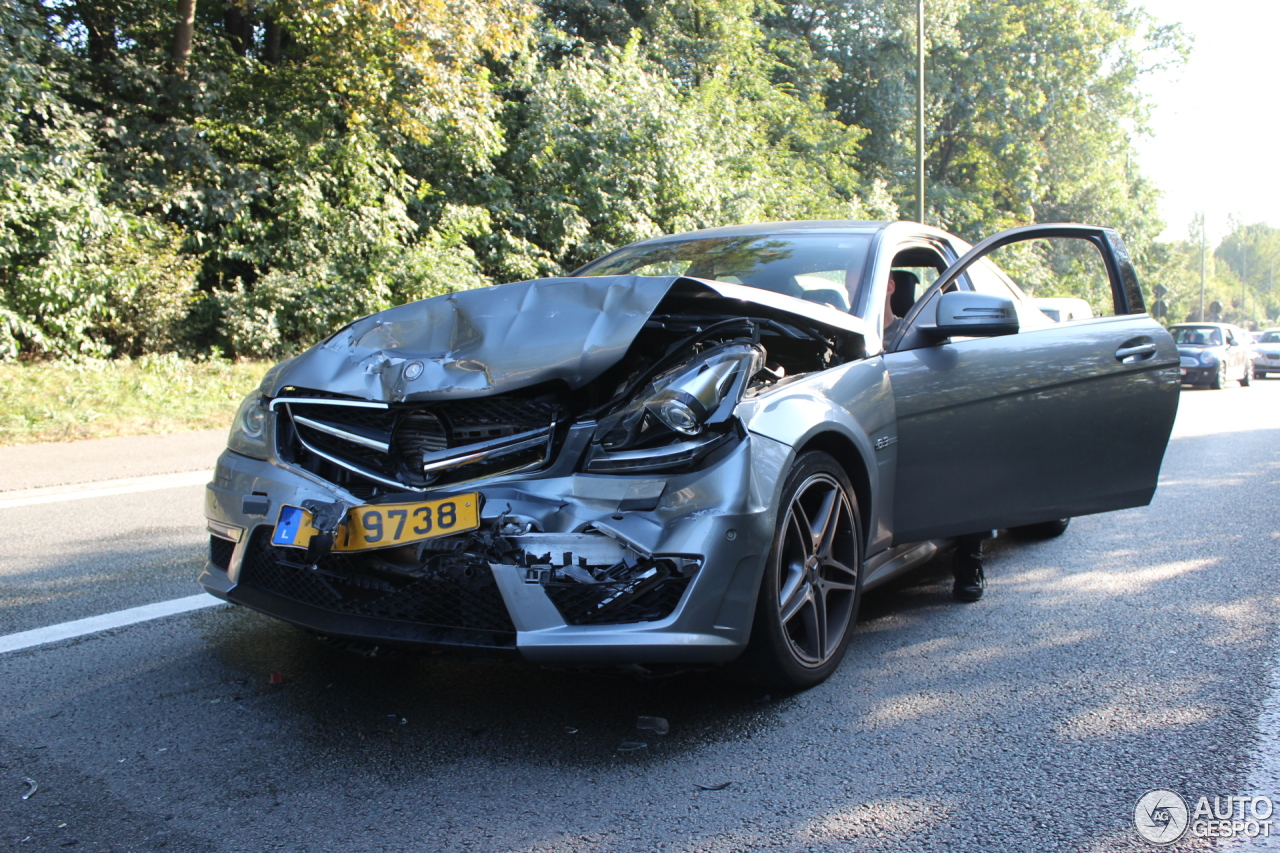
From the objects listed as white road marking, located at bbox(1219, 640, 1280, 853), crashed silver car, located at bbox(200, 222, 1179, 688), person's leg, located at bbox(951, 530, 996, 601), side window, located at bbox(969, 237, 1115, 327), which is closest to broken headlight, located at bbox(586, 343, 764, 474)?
crashed silver car, located at bbox(200, 222, 1179, 688)

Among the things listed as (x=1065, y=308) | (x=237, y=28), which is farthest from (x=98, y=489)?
(x=237, y=28)

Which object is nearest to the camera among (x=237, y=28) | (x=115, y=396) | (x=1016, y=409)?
(x=1016, y=409)

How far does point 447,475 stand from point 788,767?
48.1 inches

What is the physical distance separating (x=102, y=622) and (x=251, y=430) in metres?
1.16

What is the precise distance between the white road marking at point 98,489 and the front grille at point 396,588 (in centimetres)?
437

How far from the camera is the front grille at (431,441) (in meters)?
2.79

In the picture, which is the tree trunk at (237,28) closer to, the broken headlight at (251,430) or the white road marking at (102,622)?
the white road marking at (102,622)

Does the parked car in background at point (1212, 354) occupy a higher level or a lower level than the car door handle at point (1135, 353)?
lower

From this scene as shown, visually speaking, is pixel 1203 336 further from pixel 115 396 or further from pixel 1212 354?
pixel 115 396

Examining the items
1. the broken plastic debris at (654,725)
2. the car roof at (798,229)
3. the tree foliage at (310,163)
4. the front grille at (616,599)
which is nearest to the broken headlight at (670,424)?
the front grille at (616,599)

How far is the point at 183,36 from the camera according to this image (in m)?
15.2

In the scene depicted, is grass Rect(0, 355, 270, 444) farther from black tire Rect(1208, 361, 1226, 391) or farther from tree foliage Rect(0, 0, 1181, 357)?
black tire Rect(1208, 361, 1226, 391)

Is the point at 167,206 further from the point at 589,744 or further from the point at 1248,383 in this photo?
the point at 1248,383

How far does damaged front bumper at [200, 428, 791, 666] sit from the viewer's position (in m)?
2.55
